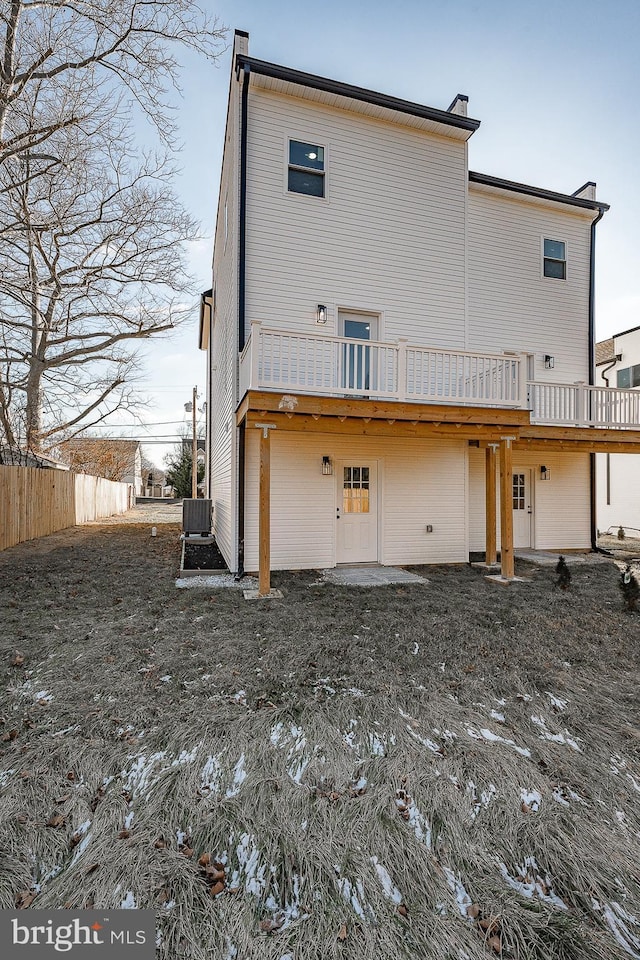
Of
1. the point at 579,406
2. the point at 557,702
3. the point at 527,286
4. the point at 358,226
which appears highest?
the point at 358,226

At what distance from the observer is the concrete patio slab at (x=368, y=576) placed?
7.15 m

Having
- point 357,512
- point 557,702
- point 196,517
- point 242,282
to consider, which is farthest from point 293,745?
point 196,517

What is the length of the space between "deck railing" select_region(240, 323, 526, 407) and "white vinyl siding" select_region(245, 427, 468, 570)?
119cm

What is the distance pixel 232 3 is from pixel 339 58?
2.05 metres

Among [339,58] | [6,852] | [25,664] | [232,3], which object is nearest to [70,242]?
[232,3]

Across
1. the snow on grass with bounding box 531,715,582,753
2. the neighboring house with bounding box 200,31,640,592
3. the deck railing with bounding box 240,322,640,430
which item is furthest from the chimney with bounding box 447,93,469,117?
the snow on grass with bounding box 531,715,582,753

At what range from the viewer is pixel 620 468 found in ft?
49.8

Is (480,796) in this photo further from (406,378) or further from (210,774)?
(406,378)

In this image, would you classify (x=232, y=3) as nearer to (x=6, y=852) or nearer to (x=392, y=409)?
(x=392, y=409)

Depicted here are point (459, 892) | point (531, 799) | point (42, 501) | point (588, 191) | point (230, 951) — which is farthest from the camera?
point (42, 501)

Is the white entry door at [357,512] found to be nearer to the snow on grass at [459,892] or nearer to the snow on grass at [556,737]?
the snow on grass at [556,737]

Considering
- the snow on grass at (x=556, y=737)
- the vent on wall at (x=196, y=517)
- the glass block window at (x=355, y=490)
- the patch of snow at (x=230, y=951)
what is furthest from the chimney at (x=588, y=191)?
the patch of snow at (x=230, y=951)

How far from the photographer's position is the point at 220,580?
726cm

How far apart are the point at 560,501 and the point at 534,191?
23.4 feet
